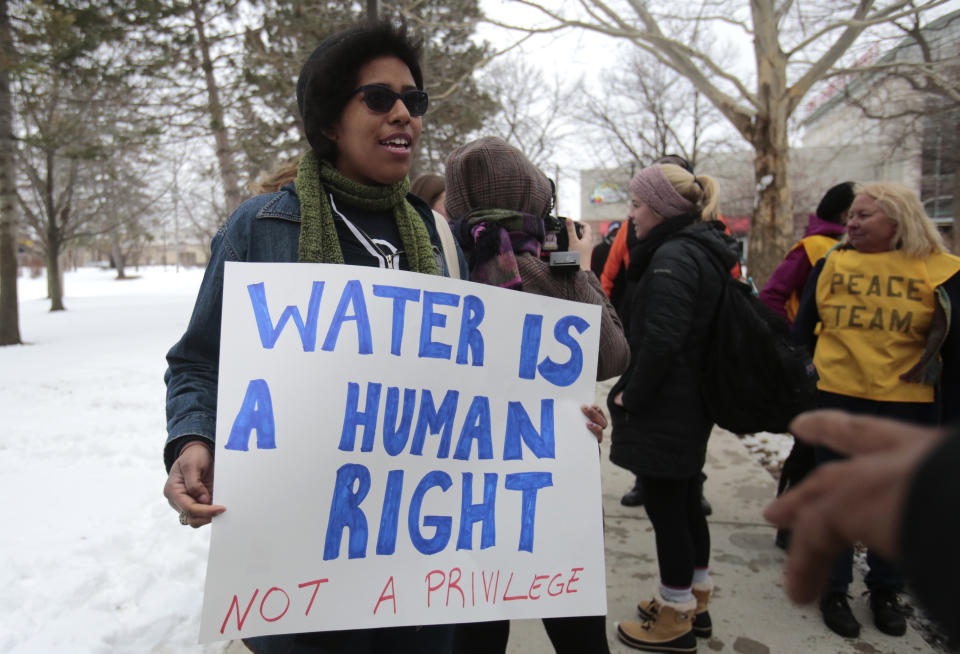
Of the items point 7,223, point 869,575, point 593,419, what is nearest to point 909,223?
point 869,575

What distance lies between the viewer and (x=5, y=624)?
96.8 inches

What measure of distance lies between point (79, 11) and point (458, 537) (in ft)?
39.7

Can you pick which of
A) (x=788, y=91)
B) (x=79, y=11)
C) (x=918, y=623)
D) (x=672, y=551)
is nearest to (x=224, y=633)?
(x=672, y=551)

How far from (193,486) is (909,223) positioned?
2.85m

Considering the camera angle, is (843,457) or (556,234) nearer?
(556,234)

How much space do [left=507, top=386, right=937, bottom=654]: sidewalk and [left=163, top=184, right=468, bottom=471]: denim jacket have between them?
180cm

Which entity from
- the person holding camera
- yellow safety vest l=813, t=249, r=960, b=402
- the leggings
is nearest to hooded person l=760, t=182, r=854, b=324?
yellow safety vest l=813, t=249, r=960, b=402

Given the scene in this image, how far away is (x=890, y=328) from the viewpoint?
2.62 meters

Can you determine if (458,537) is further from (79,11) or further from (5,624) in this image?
(79,11)

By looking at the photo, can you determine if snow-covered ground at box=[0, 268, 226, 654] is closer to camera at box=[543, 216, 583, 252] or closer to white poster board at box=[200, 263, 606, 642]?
white poster board at box=[200, 263, 606, 642]

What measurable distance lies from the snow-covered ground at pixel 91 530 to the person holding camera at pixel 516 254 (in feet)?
4.90

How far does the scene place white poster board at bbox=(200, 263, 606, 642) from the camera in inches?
47.1

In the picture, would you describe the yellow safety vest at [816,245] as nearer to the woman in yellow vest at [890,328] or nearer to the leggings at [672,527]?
the woman in yellow vest at [890,328]

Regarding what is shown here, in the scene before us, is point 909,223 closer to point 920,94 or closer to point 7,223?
point 7,223
